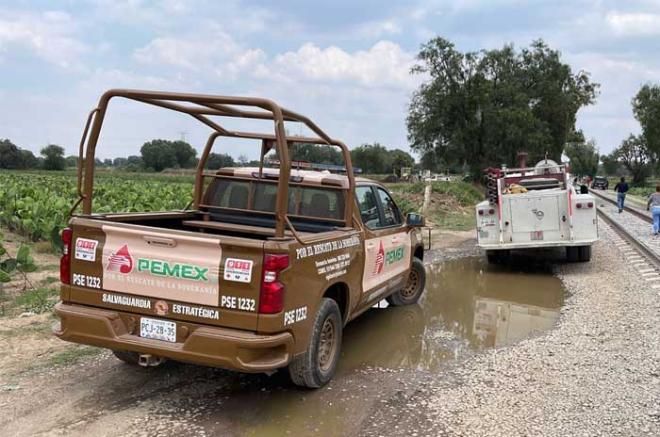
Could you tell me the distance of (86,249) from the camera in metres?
4.84

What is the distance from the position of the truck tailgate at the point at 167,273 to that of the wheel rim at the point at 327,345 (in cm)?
117

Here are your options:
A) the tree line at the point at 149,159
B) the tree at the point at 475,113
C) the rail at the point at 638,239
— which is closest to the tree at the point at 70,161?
the tree line at the point at 149,159

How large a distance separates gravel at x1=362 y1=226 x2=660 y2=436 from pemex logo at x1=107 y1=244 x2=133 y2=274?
90.1 inches

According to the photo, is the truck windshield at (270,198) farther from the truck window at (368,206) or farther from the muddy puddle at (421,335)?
the muddy puddle at (421,335)

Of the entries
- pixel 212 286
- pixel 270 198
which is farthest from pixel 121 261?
pixel 270 198

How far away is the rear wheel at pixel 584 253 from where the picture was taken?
12.2 meters

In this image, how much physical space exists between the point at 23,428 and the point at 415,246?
217 inches

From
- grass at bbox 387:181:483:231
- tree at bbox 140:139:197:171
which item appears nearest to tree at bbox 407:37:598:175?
grass at bbox 387:181:483:231

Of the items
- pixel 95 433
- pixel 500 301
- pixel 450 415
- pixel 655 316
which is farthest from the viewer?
pixel 500 301

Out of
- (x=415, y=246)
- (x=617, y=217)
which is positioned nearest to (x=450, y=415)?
(x=415, y=246)

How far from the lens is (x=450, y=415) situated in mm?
4773

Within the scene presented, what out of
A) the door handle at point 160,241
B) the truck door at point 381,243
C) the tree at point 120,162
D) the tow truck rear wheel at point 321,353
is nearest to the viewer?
the door handle at point 160,241

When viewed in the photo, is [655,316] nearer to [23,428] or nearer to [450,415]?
[450,415]

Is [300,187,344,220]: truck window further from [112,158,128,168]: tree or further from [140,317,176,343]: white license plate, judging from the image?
[112,158,128,168]: tree
